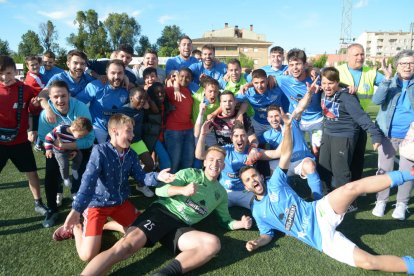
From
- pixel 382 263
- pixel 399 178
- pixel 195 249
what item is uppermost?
pixel 399 178

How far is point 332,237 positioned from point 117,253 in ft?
6.89

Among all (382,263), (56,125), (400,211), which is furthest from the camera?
(400,211)

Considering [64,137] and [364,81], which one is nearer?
[64,137]

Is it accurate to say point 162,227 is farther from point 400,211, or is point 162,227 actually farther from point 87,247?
point 400,211

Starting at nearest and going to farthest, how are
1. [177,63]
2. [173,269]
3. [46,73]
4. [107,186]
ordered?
[173,269], [107,186], [177,63], [46,73]

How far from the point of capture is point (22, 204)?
14.7 ft

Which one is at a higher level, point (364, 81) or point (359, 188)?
point (364, 81)

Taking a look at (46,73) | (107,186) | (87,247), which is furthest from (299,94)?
(46,73)

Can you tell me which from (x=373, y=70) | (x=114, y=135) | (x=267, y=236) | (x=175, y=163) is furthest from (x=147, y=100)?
(x=373, y=70)

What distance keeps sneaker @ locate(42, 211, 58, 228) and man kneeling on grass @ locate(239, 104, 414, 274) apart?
→ 2468mm

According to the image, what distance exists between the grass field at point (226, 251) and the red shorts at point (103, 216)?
291mm

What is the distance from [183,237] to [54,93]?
94.1 inches

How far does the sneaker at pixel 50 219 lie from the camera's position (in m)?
3.82

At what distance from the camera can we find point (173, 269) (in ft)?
8.96
